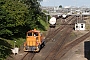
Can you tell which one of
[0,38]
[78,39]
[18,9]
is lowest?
[78,39]

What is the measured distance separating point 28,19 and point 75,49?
30.9 ft

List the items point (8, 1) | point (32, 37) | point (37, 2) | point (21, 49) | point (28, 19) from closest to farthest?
point (32, 37) < point (21, 49) < point (8, 1) < point (28, 19) < point (37, 2)

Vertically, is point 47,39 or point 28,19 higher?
point 28,19

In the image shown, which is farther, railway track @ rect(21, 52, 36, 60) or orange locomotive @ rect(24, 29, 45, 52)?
orange locomotive @ rect(24, 29, 45, 52)

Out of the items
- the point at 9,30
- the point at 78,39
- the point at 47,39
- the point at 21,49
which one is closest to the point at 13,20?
the point at 9,30

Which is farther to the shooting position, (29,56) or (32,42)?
(32,42)

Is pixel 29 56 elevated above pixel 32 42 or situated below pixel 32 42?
below

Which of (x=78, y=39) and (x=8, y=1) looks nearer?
(x=8, y=1)

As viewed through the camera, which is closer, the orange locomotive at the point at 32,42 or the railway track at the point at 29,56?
the railway track at the point at 29,56

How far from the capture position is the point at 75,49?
1426 inches

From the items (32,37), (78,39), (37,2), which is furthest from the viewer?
(37,2)

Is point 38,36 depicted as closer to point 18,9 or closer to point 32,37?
point 32,37

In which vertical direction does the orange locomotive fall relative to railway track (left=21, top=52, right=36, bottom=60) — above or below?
above

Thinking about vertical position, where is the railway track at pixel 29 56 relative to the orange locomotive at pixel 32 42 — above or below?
below
